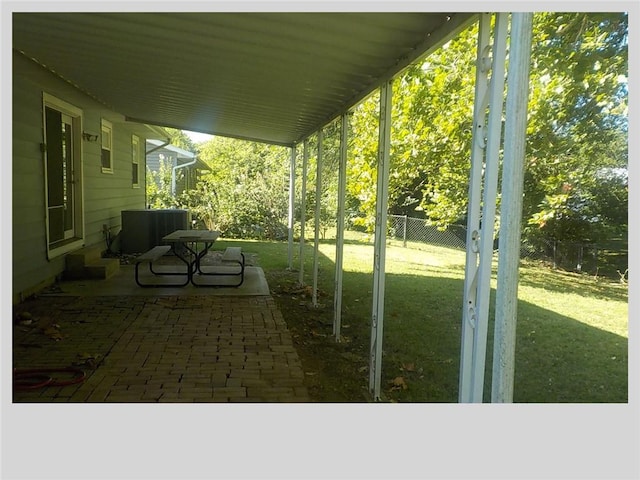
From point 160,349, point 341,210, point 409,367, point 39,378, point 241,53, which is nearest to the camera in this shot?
point 39,378

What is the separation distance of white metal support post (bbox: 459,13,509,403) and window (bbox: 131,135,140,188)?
11.7 meters

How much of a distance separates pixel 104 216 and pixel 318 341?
627cm

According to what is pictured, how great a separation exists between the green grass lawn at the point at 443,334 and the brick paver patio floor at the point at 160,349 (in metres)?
0.47

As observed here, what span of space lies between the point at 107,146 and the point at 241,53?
298 inches

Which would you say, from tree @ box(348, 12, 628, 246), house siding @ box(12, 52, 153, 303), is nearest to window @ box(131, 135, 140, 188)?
house siding @ box(12, 52, 153, 303)

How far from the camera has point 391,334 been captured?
5922 mm

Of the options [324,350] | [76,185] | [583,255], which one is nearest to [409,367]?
[324,350]

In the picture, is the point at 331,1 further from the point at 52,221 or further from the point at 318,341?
the point at 52,221

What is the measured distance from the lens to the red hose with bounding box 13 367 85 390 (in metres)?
3.49

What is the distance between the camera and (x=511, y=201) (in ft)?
6.14

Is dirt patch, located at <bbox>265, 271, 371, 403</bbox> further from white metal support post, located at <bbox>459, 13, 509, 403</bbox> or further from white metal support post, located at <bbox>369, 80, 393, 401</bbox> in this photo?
white metal support post, located at <bbox>459, 13, 509, 403</bbox>

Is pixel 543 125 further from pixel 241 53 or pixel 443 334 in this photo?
pixel 241 53

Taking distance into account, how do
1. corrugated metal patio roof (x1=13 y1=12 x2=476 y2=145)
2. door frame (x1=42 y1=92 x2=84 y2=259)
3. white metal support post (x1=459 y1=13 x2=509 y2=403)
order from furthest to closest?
door frame (x1=42 y1=92 x2=84 y2=259), corrugated metal patio roof (x1=13 y1=12 x2=476 y2=145), white metal support post (x1=459 y1=13 x2=509 y2=403)

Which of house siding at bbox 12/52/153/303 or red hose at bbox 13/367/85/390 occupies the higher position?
house siding at bbox 12/52/153/303
